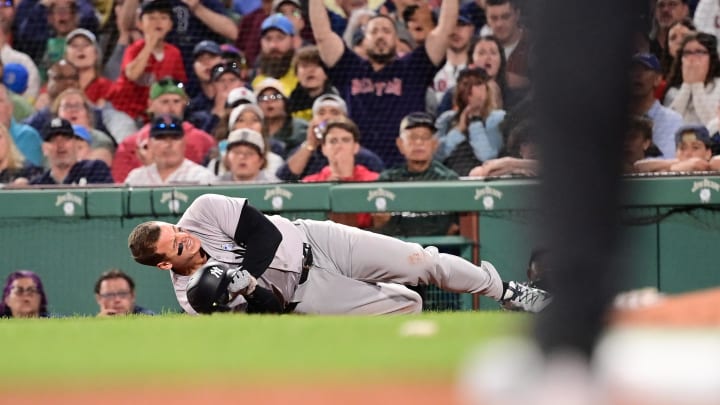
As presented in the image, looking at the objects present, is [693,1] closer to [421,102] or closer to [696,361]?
[421,102]

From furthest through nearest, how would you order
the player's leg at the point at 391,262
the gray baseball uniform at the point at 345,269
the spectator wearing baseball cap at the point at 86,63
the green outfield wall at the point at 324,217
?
the spectator wearing baseball cap at the point at 86,63 < the green outfield wall at the point at 324,217 < the player's leg at the point at 391,262 < the gray baseball uniform at the point at 345,269

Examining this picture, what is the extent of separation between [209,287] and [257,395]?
3.29 metres

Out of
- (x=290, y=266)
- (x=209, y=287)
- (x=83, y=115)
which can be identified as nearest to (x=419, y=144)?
(x=290, y=266)

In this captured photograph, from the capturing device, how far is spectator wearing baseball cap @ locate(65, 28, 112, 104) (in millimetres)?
9727

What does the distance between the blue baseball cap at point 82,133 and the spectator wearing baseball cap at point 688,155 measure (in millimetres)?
4165

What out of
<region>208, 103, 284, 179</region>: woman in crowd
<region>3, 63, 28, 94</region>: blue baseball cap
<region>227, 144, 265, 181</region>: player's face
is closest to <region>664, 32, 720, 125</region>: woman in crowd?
<region>208, 103, 284, 179</region>: woman in crowd

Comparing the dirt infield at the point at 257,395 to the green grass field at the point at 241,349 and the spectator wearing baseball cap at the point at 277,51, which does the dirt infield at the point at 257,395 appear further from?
the spectator wearing baseball cap at the point at 277,51

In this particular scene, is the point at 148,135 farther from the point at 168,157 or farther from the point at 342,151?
the point at 342,151

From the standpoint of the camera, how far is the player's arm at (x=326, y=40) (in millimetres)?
9188

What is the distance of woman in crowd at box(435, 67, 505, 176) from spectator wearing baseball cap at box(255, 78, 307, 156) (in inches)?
42.9

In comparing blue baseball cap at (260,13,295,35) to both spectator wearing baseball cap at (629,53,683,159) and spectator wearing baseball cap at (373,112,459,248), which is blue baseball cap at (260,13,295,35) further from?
spectator wearing baseball cap at (629,53,683,159)

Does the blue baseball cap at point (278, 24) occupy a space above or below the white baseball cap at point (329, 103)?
above

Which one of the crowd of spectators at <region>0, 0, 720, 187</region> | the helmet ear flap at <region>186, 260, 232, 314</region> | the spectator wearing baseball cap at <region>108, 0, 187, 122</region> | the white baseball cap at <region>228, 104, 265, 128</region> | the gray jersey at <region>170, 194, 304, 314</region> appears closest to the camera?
the helmet ear flap at <region>186, 260, 232, 314</region>

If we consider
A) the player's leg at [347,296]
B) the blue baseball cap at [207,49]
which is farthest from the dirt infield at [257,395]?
the blue baseball cap at [207,49]
